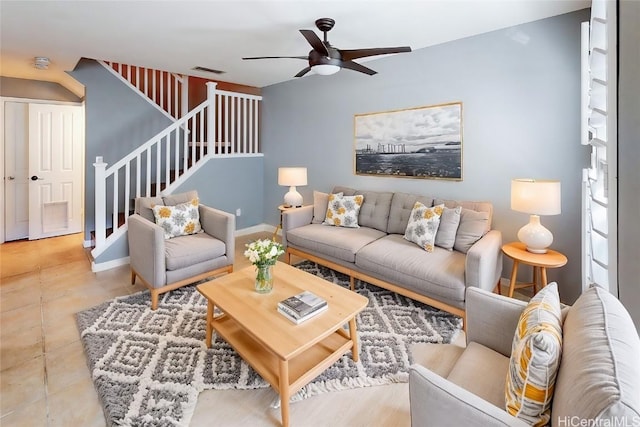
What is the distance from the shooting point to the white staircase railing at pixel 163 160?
361 cm

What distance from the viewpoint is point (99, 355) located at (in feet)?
6.87

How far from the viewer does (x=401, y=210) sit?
3.41 m

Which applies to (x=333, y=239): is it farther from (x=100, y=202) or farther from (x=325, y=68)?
(x=100, y=202)

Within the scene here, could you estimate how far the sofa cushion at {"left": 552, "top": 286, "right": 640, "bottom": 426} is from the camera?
0.69m

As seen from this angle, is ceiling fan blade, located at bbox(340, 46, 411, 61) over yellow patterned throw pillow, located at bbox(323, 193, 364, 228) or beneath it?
over

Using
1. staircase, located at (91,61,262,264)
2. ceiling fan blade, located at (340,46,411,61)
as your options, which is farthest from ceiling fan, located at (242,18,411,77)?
staircase, located at (91,61,262,264)

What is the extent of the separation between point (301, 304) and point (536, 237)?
75.3 inches

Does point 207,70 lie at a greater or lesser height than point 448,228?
greater

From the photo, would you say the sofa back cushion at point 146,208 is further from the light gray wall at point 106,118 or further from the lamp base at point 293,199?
the light gray wall at point 106,118

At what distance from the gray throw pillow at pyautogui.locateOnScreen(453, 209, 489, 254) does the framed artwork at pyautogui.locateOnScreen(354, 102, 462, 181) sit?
0.60m

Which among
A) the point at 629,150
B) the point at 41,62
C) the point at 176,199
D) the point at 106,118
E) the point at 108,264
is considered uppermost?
the point at 41,62

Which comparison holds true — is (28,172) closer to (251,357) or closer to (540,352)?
(251,357)

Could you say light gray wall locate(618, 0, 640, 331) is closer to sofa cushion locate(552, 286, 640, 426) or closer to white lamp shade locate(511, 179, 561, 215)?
sofa cushion locate(552, 286, 640, 426)

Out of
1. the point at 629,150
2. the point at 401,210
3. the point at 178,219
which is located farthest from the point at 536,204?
the point at 178,219
